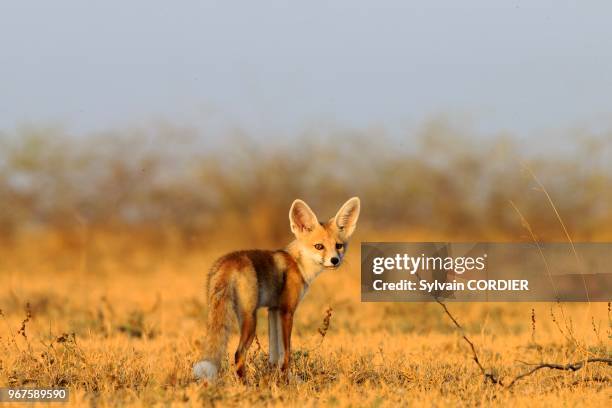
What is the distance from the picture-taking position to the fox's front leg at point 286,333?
6.53m

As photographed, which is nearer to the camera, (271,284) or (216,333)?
(216,333)

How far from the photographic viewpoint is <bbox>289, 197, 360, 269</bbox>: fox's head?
22.7ft

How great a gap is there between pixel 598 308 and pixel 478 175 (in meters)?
5.65

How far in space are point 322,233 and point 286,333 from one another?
0.92 m

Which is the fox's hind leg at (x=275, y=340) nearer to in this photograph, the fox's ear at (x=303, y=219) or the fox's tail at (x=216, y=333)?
the fox's tail at (x=216, y=333)

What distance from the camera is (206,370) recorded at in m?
6.23

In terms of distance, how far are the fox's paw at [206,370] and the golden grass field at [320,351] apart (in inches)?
3.7

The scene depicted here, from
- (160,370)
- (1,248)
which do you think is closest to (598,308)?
(160,370)

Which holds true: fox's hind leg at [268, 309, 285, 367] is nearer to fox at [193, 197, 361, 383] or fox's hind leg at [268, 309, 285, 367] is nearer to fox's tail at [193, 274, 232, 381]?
fox at [193, 197, 361, 383]

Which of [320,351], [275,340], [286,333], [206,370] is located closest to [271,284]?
[286,333]

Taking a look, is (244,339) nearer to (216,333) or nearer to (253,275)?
(216,333)

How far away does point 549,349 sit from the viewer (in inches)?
363

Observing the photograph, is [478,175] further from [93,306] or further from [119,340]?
[119,340]

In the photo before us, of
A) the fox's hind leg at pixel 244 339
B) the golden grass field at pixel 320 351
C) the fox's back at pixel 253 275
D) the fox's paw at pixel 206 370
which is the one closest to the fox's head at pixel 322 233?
the fox's back at pixel 253 275
